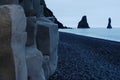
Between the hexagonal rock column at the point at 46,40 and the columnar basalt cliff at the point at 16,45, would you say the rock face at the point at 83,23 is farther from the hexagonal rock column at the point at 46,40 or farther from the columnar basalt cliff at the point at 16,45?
the columnar basalt cliff at the point at 16,45

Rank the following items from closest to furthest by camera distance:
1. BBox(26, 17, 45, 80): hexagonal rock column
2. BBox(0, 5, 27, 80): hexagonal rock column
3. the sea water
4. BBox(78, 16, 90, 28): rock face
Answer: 1. BBox(0, 5, 27, 80): hexagonal rock column
2. BBox(26, 17, 45, 80): hexagonal rock column
3. the sea water
4. BBox(78, 16, 90, 28): rock face

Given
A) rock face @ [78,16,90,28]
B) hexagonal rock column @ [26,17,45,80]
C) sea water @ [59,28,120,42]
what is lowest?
rock face @ [78,16,90,28]

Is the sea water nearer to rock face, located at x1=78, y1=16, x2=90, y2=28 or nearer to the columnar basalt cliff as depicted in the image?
the columnar basalt cliff

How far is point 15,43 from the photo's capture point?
3.90m

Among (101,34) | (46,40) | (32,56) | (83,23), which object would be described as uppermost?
(46,40)

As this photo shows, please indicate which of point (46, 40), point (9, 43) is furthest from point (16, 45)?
point (46, 40)

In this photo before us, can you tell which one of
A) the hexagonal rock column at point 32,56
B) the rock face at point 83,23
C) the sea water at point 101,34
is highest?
the hexagonal rock column at point 32,56

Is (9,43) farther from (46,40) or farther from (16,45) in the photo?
(46,40)

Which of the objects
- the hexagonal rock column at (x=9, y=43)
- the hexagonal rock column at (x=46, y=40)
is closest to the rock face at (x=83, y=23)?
the hexagonal rock column at (x=46, y=40)

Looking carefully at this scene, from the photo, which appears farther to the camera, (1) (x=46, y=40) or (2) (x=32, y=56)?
(1) (x=46, y=40)

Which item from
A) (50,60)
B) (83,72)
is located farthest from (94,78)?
(50,60)

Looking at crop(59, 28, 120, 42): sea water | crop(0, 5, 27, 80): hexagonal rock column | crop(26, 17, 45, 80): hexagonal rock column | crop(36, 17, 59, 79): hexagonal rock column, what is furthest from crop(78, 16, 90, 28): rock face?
crop(0, 5, 27, 80): hexagonal rock column

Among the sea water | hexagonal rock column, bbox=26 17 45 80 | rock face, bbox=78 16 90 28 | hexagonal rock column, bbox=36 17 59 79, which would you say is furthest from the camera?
rock face, bbox=78 16 90 28

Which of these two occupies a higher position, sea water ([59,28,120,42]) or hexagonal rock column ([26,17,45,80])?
hexagonal rock column ([26,17,45,80])
